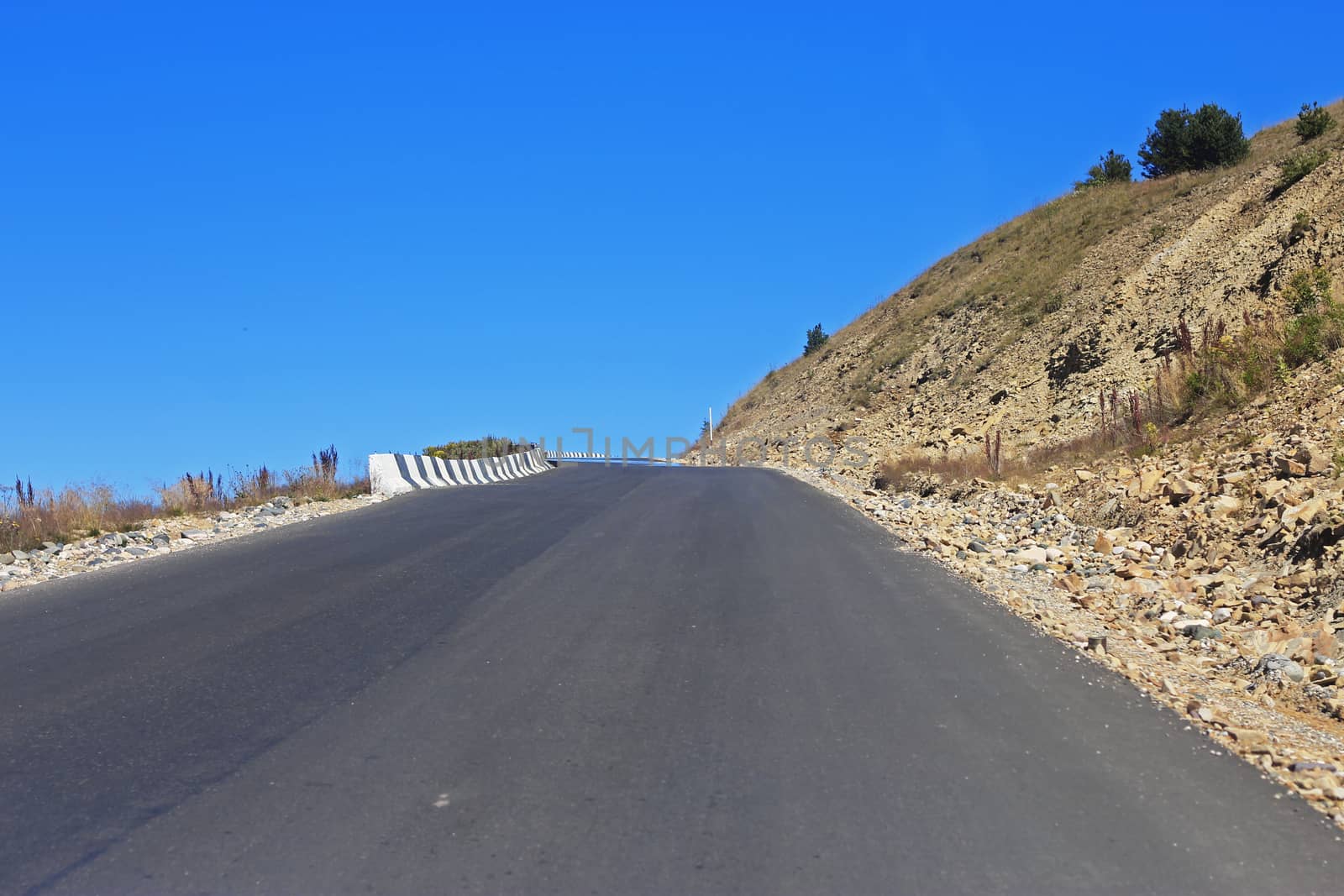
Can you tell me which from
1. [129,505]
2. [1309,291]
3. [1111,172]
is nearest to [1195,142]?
[1111,172]

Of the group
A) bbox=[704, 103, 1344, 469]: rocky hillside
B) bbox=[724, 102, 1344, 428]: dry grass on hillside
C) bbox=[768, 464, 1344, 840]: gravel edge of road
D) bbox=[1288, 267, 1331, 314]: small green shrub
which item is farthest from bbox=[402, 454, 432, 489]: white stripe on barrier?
bbox=[724, 102, 1344, 428]: dry grass on hillside

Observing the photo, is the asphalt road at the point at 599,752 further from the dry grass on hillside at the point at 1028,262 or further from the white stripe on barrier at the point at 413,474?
the dry grass on hillside at the point at 1028,262

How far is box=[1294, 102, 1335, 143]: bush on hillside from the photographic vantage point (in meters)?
38.5

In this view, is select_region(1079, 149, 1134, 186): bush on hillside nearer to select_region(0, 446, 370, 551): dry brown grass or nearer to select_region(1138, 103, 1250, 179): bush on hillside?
select_region(1138, 103, 1250, 179): bush on hillside

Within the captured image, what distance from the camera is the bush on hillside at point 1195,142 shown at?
45969mm

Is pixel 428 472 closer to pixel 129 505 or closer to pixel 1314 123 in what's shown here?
pixel 129 505

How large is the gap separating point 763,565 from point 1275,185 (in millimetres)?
27184

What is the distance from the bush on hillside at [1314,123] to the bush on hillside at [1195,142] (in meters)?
6.15

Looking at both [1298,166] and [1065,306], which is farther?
[1065,306]

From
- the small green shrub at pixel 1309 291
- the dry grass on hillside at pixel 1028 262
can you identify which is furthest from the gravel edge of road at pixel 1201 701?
the dry grass on hillside at pixel 1028 262

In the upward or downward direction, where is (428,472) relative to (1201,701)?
upward

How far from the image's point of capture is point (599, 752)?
605 cm

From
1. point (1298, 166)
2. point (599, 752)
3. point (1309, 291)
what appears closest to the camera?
point (599, 752)

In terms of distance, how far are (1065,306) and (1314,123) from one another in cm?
1014
